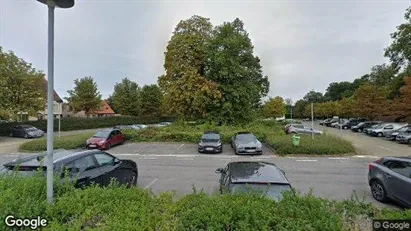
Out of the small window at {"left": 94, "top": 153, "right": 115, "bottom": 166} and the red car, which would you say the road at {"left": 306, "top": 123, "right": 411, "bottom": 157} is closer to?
the small window at {"left": 94, "top": 153, "right": 115, "bottom": 166}

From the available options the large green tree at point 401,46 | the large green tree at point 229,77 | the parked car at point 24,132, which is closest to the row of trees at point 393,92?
the large green tree at point 401,46

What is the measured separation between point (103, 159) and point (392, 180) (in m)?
8.04

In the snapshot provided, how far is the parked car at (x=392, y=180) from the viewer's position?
660 centimetres

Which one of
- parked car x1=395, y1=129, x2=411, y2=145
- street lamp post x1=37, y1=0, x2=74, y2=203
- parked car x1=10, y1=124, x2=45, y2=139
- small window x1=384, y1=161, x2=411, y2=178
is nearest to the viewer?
street lamp post x1=37, y1=0, x2=74, y2=203

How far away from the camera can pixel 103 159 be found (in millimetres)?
7895

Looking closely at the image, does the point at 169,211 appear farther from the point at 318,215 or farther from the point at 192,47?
the point at 192,47

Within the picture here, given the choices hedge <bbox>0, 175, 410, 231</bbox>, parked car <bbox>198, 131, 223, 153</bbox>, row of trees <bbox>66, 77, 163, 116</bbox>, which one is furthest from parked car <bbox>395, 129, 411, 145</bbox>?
row of trees <bbox>66, 77, 163, 116</bbox>

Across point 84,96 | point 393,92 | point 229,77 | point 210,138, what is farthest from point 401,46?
point 84,96

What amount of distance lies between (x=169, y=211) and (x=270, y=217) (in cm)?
128

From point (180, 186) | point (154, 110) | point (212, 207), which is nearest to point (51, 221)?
point (212, 207)

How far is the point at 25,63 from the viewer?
31547 mm

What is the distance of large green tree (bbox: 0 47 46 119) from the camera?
93.9ft

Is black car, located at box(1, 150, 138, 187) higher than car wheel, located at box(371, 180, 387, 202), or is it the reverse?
black car, located at box(1, 150, 138, 187)

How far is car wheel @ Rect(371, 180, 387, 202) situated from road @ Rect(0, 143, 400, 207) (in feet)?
0.53
